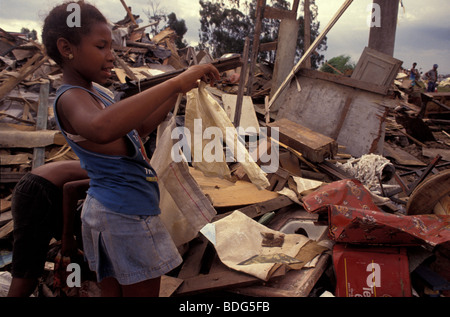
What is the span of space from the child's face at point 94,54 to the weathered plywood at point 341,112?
16.6 feet

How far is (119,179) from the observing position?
1.22 meters

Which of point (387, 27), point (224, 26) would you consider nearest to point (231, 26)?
point (224, 26)

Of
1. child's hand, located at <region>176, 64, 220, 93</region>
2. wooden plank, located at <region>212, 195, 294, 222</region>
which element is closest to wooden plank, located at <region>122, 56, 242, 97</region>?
child's hand, located at <region>176, 64, 220, 93</region>

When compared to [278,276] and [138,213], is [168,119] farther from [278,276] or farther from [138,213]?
[278,276]

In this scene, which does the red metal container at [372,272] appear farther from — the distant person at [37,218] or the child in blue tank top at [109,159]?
the distant person at [37,218]

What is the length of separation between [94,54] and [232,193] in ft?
8.08

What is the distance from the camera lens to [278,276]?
2.04 m

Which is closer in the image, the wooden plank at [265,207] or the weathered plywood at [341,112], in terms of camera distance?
the wooden plank at [265,207]

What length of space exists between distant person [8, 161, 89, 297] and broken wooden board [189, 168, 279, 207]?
4.78 ft

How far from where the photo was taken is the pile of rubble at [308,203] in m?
2.00

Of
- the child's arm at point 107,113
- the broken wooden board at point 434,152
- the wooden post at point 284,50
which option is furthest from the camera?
the wooden post at point 284,50

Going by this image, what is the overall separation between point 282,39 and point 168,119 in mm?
6688

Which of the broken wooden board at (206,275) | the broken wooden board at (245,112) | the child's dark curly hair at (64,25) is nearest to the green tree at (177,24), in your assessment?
the broken wooden board at (245,112)

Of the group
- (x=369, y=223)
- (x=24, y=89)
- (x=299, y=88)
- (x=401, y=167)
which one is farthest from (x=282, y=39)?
(x=369, y=223)
